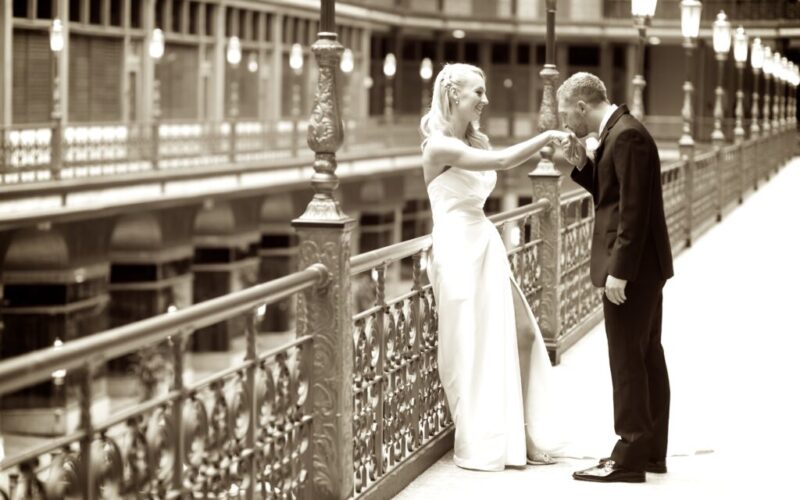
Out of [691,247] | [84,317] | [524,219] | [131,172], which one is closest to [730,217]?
[691,247]

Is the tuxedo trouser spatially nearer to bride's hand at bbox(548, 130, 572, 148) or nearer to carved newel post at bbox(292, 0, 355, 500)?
bride's hand at bbox(548, 130, 572, 148)

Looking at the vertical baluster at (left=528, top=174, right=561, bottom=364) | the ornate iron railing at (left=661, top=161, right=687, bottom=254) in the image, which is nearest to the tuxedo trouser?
the vertical baluster at (left=528, top=174, right=561, bottom=364)

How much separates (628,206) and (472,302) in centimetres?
99

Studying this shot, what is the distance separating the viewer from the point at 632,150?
19.1ft

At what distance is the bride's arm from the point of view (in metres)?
6.07

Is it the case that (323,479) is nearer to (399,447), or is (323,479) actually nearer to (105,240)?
(399,447)

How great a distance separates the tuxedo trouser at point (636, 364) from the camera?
6.05 meters

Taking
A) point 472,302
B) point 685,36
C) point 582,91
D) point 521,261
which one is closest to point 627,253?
point 582,91

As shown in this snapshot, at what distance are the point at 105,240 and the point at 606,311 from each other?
2461 cm

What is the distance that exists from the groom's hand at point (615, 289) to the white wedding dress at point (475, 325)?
673 mm

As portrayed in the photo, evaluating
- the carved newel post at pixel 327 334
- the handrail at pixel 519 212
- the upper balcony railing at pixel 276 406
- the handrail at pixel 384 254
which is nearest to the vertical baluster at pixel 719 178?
the handrail at pixel 519 212

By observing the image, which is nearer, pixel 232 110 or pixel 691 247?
pixel 691 247

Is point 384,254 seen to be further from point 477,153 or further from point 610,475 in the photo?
point 610,475

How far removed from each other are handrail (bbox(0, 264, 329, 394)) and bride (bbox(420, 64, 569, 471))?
115 cm
